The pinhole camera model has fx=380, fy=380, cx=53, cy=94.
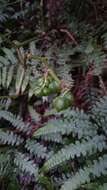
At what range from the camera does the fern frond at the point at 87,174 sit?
9.57ft

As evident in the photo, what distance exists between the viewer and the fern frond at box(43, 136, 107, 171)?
2996 millimetres

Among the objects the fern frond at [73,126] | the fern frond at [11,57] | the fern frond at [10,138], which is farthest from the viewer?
the fern frond at [11,57]

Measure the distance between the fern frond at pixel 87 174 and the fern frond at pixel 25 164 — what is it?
A: 44cm

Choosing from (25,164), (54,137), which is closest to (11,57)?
(54,137)

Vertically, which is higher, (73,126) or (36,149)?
(73,126)

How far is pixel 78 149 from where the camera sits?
9.86 feet

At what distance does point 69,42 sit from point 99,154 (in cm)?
134

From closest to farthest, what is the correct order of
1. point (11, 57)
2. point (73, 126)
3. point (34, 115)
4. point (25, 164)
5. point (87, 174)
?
1. point (87, 174)
2. point (73, 126)
3. point (25, 164)
4. point (34, 115)
5. point (11, 57)

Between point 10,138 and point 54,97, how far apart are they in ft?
1.92

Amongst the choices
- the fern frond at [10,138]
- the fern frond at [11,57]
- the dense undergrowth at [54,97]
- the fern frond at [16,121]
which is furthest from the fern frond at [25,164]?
the fern frond at [11,57]

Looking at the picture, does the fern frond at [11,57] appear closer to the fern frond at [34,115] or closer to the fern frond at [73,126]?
the fern frond at [34,115]

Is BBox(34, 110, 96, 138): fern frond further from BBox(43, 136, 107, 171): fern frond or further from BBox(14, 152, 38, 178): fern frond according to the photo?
BBox(14, 152, 38, 178): fern frond

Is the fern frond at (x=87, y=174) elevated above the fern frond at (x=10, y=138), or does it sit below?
below

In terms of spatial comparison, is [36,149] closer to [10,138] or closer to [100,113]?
[10,138]
